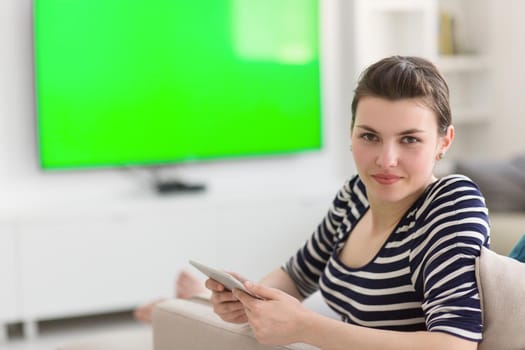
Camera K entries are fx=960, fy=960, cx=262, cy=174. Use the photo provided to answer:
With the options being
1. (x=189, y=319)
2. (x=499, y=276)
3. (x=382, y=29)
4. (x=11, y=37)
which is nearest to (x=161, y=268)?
(x=11, y=37)

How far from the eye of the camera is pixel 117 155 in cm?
484

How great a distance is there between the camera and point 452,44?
19.0ft

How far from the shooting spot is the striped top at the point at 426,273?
1587 mm

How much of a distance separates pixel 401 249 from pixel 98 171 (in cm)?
333

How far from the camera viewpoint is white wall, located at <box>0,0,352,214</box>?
15.3 feet

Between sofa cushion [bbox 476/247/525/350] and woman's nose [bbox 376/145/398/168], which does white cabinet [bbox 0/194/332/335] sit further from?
sofa cushion [bbox 476/247/525/350]

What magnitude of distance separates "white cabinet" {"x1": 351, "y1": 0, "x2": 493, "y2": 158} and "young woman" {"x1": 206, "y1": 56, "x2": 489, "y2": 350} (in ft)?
11.5

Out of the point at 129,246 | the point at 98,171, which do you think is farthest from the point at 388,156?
the point at 98,171

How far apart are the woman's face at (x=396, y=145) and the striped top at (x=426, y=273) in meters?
0.04

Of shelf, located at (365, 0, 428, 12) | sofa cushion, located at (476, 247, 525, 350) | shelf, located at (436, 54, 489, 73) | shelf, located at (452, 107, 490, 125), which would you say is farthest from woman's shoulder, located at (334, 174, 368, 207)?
shelf, located at (452, 107, 490, 125)

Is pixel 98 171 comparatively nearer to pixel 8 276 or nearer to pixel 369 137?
pixel 8 276

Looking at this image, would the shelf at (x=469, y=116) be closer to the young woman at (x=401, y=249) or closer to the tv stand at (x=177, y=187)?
the tv stand at (x=177, y=187)

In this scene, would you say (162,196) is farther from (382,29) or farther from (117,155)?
(382,29)

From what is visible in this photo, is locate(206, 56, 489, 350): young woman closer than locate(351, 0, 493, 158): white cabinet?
Yes
